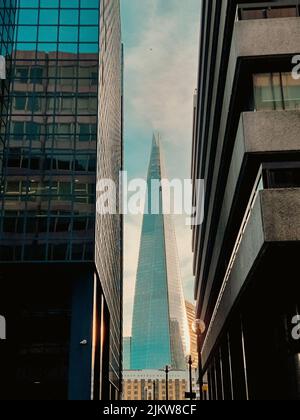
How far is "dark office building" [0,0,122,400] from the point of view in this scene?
45.2 m

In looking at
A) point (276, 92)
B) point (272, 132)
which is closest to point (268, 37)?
point (276, 92)

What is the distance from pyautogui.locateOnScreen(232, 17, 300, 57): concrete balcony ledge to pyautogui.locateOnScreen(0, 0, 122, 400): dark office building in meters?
26.1

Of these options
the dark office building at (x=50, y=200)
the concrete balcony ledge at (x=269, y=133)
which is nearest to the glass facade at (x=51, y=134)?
the dark office building at (x=50, y=200)

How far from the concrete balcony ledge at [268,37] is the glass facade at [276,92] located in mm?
1063

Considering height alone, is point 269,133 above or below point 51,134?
below

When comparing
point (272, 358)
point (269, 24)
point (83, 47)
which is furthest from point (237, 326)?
point (83, 47)

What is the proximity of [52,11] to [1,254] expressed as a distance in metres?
23.6

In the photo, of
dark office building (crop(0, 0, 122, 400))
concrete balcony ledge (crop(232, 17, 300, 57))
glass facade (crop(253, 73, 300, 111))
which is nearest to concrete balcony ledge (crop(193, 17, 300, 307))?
concrete balcony ledge (crop(232, 17, 300, 57))

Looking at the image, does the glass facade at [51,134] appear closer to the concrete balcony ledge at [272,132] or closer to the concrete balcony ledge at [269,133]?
the concrete balcony ledge at [269,133]

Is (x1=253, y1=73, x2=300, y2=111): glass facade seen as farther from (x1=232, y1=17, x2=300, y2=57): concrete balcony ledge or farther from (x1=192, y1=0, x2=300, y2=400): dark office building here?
(x1=232, y1=17, x2=300, y2=57): concrete balcony ledge

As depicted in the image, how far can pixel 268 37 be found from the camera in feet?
75.8

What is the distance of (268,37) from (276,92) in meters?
2.52

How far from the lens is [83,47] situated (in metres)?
50.6

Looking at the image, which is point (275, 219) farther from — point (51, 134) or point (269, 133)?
point (51, 134)
